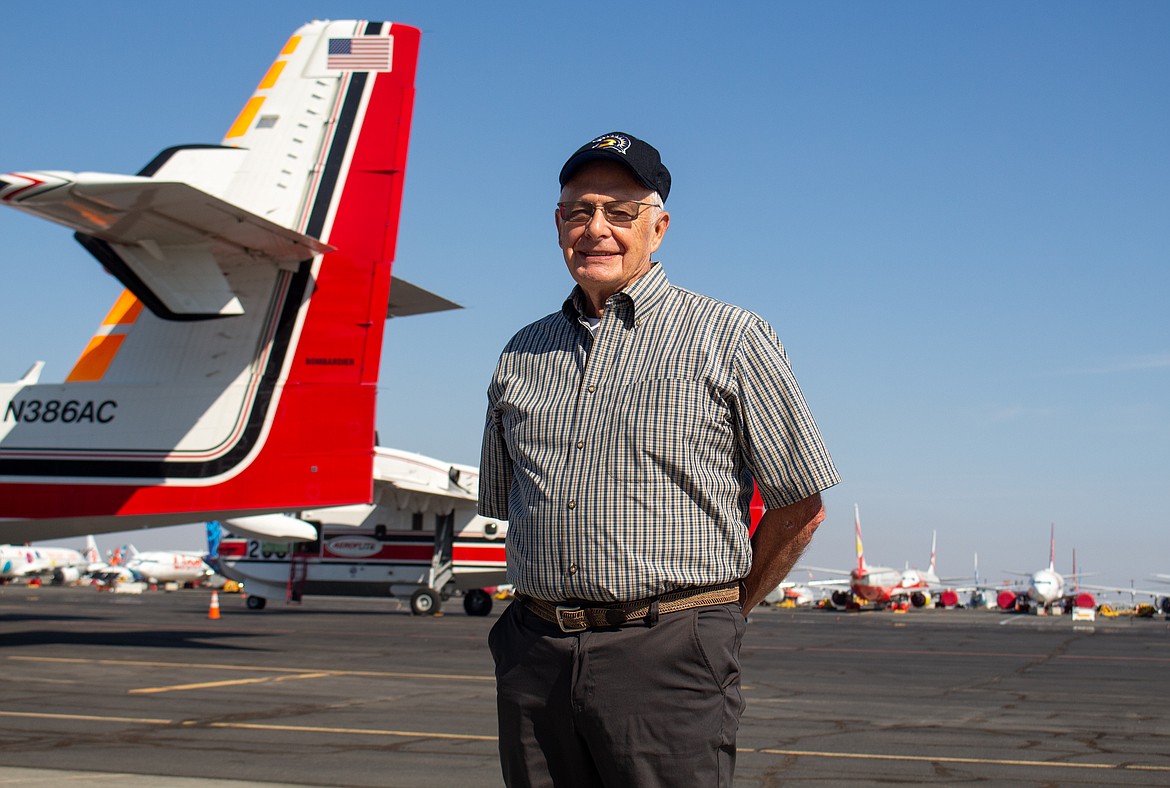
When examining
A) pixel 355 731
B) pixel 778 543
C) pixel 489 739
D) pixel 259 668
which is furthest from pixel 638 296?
pixel 259 668

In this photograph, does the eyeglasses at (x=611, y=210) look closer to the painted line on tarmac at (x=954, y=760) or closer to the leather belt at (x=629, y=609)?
the leather belt at (x=629, y=609)

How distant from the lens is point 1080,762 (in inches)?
267

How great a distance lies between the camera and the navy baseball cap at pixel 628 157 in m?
2.50

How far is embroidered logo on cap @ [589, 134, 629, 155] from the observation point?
2498 mm

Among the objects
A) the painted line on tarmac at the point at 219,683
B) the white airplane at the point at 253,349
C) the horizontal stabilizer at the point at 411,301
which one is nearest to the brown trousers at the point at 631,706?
the painted line on tarmac at the point at 219,683

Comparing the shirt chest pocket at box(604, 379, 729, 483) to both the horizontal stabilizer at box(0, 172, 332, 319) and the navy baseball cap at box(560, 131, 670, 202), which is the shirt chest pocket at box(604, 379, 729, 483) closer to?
the navy baseball cap at box(560, 131, 670, 202)

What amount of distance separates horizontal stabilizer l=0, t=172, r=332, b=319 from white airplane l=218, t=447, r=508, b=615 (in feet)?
43.4

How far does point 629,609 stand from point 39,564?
75.4m

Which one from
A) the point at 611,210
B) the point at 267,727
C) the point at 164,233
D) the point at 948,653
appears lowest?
the point at 948,653

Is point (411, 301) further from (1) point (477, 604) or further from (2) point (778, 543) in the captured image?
(1) point (477, 604)

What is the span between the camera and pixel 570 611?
7.71ft

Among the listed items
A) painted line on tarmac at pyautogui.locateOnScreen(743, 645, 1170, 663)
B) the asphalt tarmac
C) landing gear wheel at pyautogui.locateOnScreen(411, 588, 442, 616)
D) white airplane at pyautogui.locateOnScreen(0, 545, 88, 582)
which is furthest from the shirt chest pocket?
white airplane at pyautogui.locateOnScreen(0, 545, 88, 582)

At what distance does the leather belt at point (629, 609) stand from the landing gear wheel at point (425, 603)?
1016 inches

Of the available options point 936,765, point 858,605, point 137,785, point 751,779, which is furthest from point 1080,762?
point 858,605
